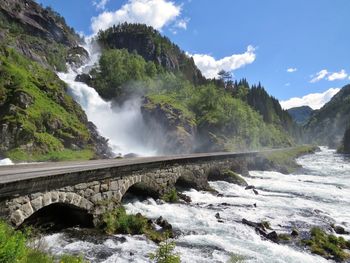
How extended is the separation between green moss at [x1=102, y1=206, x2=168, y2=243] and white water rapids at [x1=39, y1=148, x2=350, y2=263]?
68 centimetres

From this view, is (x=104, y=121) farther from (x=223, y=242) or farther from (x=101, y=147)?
(x=223, y=242)

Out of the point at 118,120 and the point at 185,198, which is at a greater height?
the point at 118,120

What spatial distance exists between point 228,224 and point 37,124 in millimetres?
38758

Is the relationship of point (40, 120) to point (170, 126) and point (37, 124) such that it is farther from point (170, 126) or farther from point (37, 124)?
point (170, 126)

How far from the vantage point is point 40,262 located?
29.3 feet

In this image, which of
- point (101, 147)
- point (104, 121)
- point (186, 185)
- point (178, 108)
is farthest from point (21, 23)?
point (186, 185)

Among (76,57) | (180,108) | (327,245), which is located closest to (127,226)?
(327,245)

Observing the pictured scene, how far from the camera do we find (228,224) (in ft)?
70.5

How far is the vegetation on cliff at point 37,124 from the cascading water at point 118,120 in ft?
55.0

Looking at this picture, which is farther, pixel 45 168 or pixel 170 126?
pixel 170 126

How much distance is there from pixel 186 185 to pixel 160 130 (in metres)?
48.7

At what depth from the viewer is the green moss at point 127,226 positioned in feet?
58.6

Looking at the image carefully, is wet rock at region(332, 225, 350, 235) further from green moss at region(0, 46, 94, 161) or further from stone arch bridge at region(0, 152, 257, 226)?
green moss at region(0, 46, 94, 161)

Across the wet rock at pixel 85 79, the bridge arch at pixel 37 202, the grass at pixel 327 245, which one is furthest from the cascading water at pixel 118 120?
the bridge arch at pixel 37 202
